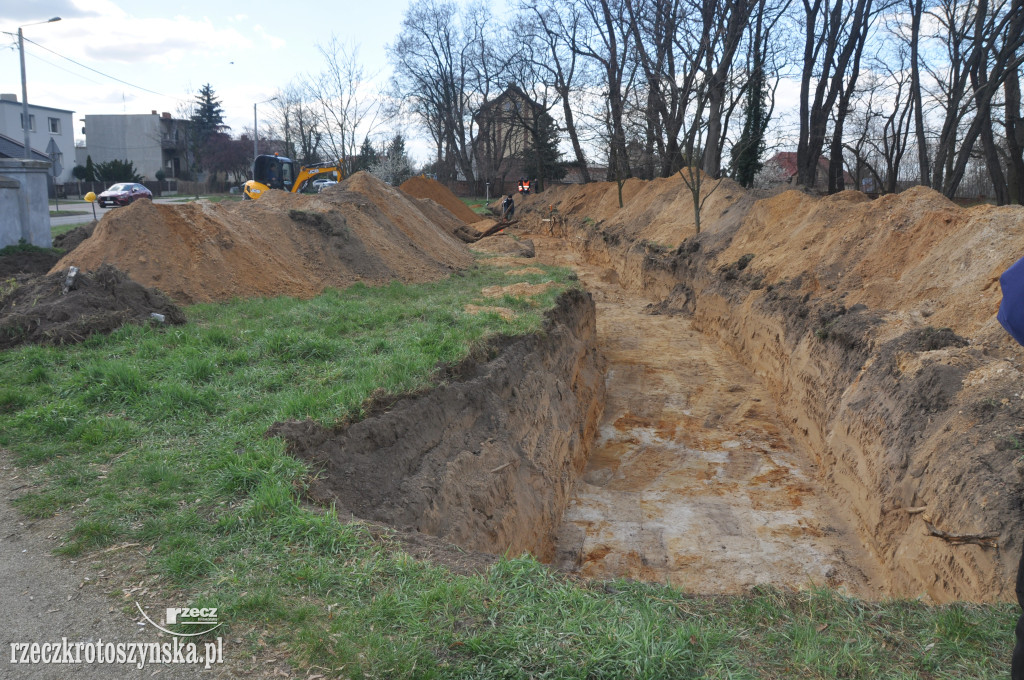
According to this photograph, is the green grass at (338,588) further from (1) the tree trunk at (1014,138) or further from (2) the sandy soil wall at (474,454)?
(1) the tree trunk at (1014,138)

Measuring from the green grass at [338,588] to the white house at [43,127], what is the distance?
2093 inches

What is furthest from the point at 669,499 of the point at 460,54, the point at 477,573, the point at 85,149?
the point at 85,149

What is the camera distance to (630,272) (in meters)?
20.7

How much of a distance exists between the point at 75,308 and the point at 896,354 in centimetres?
936

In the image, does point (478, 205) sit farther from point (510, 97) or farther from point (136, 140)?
point (136, 140)

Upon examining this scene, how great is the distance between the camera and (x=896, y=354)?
24.6 feet

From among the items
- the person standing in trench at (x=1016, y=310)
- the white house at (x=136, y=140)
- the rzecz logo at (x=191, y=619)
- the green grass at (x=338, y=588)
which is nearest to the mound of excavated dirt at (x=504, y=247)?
the green grass at (x=338, y=588)

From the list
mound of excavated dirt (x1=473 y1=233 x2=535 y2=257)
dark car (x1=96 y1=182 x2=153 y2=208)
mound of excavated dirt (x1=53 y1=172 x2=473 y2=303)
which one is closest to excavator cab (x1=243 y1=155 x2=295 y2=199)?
dark car (x1=96 y1=182 x2=153 y2=208)

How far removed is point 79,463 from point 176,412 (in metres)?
0.93

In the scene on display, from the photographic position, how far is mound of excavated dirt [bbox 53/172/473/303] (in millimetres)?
10734

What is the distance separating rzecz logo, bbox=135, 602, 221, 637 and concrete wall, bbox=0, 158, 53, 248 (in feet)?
49.9

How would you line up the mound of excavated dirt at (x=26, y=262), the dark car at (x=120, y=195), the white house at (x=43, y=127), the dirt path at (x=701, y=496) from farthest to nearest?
1. the white house at (x=43, y=127)
2. the dark car at (x=120, y=195)
3. the mound of excavated dirt at (x=26, y=262)
4. the dirt path at (x=701, y=496)

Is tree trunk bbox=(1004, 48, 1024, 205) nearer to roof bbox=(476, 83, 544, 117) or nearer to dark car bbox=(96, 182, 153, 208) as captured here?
roof bbox=(476, 83, 544, 117)

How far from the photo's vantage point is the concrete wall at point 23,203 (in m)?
15.0
